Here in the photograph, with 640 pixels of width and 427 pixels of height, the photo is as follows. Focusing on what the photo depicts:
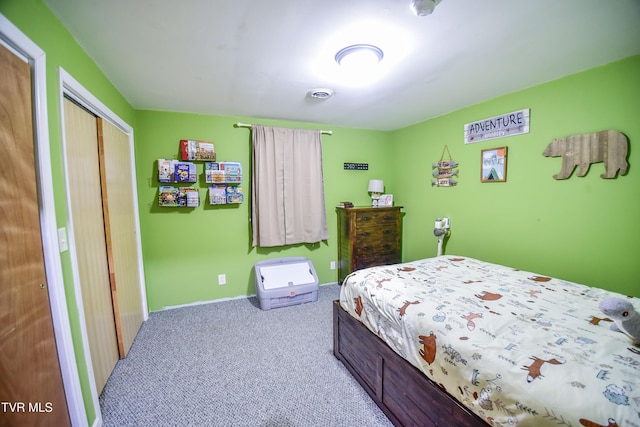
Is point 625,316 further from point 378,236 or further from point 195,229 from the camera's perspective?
point 195,229

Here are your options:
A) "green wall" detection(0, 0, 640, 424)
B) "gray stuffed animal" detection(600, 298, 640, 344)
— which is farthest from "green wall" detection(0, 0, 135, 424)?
"gray stuffed animal" detection(600, 298, 640, 344)

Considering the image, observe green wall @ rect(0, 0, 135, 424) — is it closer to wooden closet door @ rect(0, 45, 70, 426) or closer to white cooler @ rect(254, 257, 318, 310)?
wooden closet door @ rect(0, 45, 70, 426)

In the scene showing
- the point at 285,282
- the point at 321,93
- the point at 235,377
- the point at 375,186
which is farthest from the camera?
the point at 375,186

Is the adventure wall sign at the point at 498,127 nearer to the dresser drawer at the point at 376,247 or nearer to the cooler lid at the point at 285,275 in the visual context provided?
the dresser drawer at the point at 376,247

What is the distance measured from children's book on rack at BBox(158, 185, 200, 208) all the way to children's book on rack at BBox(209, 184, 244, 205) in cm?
16

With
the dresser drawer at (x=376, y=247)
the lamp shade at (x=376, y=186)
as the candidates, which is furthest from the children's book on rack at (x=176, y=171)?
the lamp shade at (x=376, y=186)

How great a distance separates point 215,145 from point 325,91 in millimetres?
1502

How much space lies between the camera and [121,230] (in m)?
2.10

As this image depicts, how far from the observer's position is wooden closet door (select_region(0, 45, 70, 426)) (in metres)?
0.87

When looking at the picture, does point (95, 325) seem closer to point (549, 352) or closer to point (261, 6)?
point (261, 6)

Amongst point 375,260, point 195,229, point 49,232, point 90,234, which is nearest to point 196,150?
point 195,229

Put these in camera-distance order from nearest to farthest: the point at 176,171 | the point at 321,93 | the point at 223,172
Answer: the point at 321,93 → the point at 176,171 → the point at 223,172

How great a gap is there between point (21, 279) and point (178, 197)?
1805 mm

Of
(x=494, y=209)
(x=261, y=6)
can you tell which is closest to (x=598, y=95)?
(x=494, y=209)
